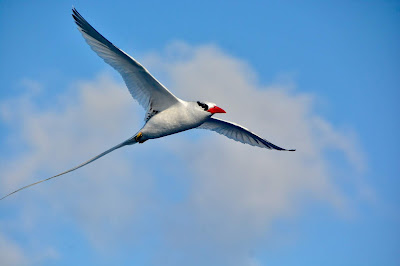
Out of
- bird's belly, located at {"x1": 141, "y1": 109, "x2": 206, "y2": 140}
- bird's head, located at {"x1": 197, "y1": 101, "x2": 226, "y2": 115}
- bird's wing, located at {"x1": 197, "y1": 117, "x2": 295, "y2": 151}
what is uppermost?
bird's wing, located at {"x1": 197, "y1": 117, "x2": 295, "y2": 151}

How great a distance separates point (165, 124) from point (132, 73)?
1874mm

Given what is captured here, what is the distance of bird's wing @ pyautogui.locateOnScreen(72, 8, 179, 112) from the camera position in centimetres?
1302

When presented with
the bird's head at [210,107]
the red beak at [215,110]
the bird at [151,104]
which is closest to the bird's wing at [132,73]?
the bird at [151,104]

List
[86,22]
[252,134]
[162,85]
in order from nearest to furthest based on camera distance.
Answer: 1. [86,22]
2. [162,85]
3. [252,134]

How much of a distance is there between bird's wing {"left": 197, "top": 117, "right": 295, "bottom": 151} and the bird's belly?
253cm

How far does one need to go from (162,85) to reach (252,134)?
177 inches

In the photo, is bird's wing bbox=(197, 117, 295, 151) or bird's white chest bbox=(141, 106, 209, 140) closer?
bird's white chest bbox=(141, 106, 209, 140)

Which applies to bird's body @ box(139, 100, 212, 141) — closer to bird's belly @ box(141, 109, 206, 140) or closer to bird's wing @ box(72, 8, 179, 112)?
bird's belly @ box(141, 109, 206, 140)

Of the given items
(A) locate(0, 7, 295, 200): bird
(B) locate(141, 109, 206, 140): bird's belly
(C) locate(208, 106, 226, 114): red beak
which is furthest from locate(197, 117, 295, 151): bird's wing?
(B) locate(141, 109, 206, 140): bird's belly

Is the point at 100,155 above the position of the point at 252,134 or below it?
below

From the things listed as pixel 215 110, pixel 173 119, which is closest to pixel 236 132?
pixel 215 110

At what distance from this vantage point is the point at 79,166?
1399 centimetres

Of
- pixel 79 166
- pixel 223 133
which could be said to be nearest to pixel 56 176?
pixel 79 166

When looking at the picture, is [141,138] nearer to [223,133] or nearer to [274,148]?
[223,133]
